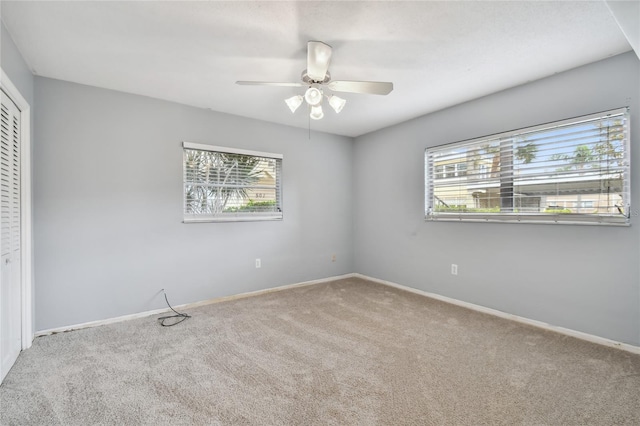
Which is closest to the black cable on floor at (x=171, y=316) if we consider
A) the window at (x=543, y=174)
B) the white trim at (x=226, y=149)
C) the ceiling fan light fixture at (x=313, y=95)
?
the white trim at (x=226, y=149)

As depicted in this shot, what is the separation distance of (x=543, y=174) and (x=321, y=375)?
2696 millimetres

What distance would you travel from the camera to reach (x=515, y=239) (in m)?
2.97

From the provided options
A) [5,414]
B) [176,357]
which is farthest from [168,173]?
[5,414]

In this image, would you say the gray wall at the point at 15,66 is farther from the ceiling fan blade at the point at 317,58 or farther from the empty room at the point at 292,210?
the ceiling fan blade at the point at 317,58

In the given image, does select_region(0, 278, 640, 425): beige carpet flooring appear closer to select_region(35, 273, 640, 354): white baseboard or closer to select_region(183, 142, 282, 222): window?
select_region(35, 273, 640, 354): white baseboard

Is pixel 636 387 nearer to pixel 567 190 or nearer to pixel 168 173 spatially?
pixel 567 190

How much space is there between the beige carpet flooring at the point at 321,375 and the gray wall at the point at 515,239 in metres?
0.32

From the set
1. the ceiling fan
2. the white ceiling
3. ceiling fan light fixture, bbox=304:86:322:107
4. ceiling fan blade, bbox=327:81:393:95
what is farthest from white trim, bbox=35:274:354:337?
ceiling fan blade, bbox=327:81:393:95

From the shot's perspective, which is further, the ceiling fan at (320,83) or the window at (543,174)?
the window at (543,174)

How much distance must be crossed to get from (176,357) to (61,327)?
1.40 metres

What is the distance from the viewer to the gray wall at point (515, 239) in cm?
235

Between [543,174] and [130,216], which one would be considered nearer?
[543,174]

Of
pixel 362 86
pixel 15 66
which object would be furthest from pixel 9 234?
pixel 362 86

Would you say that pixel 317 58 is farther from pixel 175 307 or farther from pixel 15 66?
pixel 175 307
